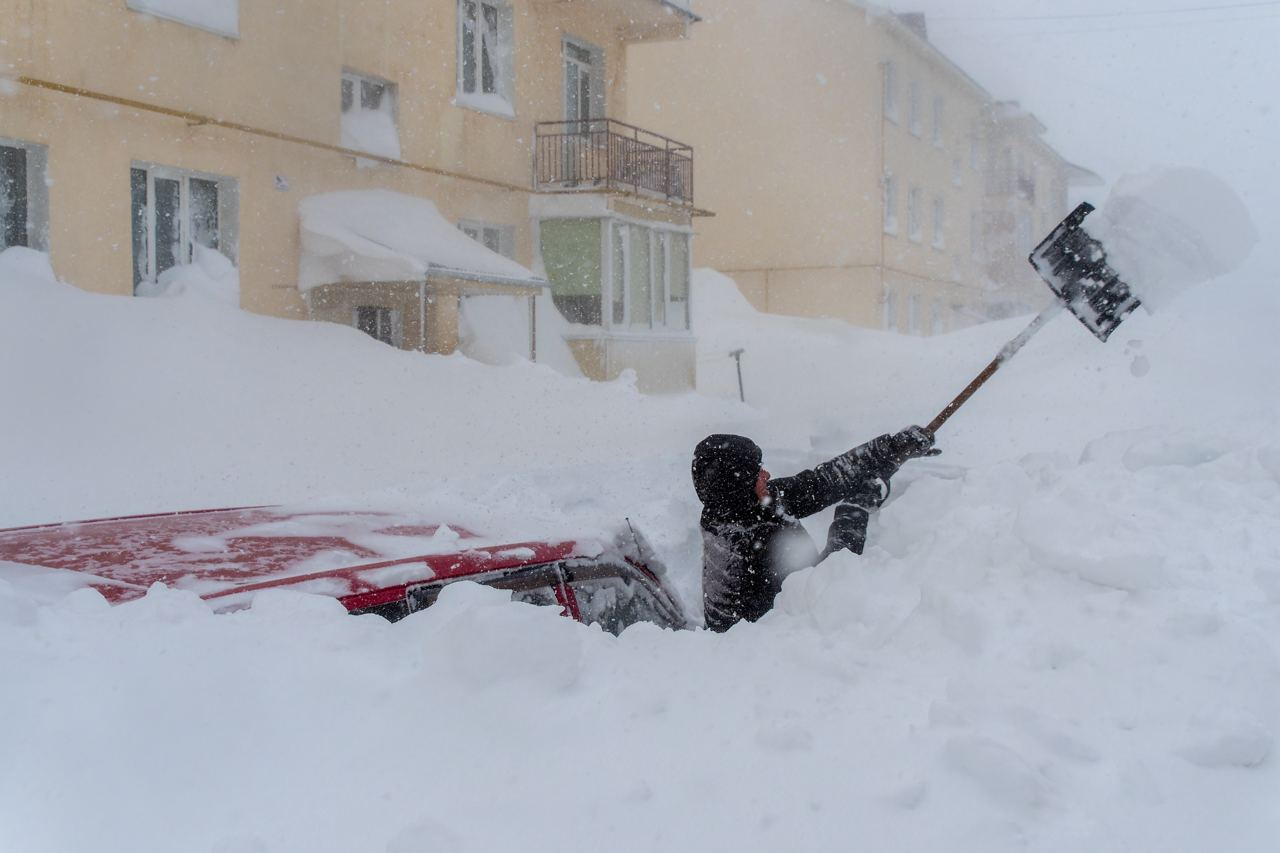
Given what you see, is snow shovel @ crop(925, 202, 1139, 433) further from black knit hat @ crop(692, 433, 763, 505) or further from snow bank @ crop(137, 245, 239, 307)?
snow bank @ crop(137, 245, 239, 307)

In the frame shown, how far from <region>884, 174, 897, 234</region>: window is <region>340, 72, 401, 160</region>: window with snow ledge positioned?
56.0 feet

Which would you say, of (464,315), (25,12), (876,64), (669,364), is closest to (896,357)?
→ (669,364)

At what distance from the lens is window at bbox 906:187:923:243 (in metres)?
31.3

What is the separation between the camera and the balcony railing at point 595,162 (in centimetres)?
1783

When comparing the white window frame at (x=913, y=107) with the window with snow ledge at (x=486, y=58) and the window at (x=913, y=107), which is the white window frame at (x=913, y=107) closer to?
the window at (x=913, y=107)

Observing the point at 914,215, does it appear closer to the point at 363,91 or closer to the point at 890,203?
the point at 890,203

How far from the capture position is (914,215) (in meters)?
31.8

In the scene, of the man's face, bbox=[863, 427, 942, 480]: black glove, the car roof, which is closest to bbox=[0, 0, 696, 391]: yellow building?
the car roof

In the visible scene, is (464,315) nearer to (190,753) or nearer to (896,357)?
(896,357)

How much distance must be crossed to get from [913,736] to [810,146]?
2772cm

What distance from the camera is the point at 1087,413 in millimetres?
8281

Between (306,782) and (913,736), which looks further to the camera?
(913,736)

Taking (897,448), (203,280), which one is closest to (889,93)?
(203,280)

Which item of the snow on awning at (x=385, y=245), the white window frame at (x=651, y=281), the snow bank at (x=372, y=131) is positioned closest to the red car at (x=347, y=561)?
the snow on awning at (x=385, y=245)
